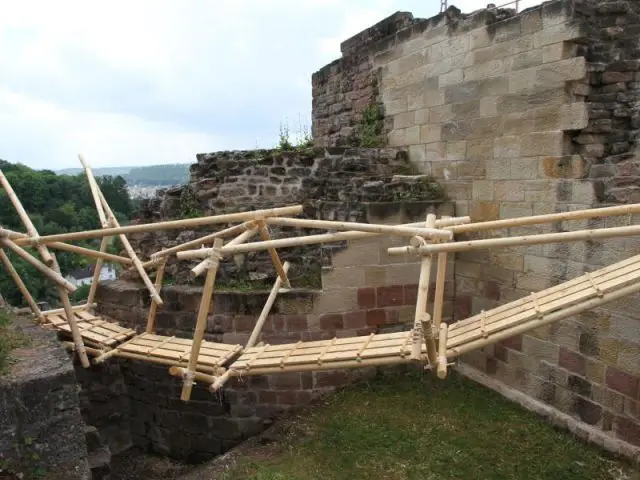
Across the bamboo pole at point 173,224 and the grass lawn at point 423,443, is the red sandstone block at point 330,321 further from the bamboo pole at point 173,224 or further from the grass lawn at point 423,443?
the bamboo pole at point 173,224

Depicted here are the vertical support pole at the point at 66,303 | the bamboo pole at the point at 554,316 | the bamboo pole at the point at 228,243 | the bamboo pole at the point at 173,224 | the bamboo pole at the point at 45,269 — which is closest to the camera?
the bamboo pole at the point at 554,316

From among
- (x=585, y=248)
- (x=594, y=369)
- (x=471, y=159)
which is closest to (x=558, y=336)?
(x=594, y=369)

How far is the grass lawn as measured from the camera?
4723 millimetres

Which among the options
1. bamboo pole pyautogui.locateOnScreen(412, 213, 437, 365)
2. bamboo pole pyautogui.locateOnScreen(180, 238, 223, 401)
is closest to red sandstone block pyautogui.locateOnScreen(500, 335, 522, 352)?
bamboo pole pyautogui.locateOnScreen(412, 213, 437, 365)

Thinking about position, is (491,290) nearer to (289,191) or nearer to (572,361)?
(572,361)

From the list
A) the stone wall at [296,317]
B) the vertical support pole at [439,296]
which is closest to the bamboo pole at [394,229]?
the vertical support pole at [439,296]

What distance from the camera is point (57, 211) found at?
34.6 m

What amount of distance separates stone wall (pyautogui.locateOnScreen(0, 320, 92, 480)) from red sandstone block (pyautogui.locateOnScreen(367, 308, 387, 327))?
3.27m

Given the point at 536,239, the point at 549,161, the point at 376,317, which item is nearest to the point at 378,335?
the point at 536,239

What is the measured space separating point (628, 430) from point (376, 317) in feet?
8.80

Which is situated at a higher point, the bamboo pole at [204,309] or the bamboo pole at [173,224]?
the bamboo pole at [173,224]

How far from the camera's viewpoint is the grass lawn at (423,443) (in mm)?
4723

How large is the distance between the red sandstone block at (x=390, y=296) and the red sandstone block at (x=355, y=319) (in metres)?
0.23

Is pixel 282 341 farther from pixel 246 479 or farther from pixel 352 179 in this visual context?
pixel 352 179
